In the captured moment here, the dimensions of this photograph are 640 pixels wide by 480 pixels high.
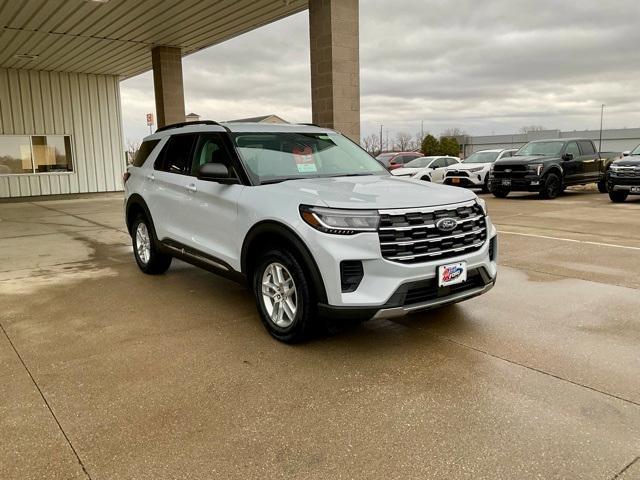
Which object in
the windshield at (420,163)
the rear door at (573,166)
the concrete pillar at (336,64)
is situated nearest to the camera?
the concrete pillar at (336,64)

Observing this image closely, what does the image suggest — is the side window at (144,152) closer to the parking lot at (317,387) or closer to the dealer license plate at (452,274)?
the parking lot at (317,387)

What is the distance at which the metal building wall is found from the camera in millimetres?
18391

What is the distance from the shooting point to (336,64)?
9969 millimetres

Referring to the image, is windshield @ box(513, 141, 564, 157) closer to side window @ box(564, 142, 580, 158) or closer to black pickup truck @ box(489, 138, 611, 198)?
black pickup truck @ box(489, 138, 611, 198)

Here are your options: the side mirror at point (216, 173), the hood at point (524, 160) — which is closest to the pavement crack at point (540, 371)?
the side mirror at point (216, 173)

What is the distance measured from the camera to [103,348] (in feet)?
13.4

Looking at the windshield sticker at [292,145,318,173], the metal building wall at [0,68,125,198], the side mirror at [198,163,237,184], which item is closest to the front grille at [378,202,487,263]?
the windshield sticker at [292,145,318,173]

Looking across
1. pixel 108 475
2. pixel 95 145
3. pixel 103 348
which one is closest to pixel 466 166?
pixel 95 145

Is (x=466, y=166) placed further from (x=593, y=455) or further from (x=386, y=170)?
(x=593, y=455)

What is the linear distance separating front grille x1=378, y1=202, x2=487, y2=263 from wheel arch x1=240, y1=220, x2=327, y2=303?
1.66ft

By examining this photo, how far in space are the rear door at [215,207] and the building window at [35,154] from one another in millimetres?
16414

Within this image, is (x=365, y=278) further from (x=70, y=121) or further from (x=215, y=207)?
(x=70, y=121)

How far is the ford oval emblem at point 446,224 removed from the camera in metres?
3.80

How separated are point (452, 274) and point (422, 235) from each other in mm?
392
